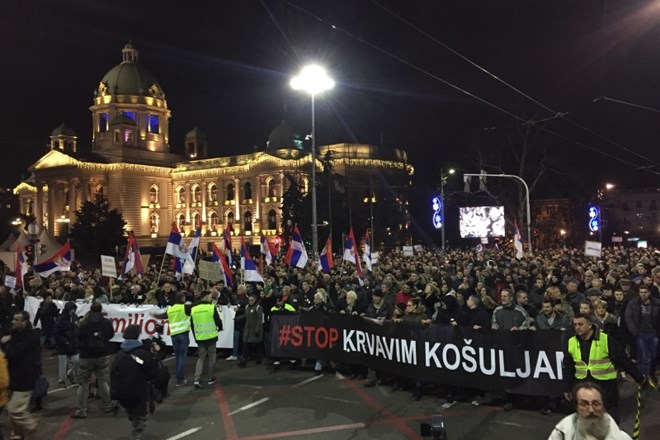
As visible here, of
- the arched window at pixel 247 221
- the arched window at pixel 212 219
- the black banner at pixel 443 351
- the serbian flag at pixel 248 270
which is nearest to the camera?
the black banner at pixel 443 351

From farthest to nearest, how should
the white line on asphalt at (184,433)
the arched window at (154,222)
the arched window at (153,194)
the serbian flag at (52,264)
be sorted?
the arched window at (153,194) < the arched window at (154,222) < the serbian flag at (52,264) < the white line on asphalt at (184,433)

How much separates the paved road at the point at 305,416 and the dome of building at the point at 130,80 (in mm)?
83828

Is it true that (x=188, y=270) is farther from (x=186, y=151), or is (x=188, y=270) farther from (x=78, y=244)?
(x=186, y=151)

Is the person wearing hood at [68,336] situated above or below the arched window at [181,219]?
below

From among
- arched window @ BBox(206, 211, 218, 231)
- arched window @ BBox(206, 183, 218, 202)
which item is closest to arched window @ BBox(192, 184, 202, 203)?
arched window @ BBox(206, 183, 218, 202)

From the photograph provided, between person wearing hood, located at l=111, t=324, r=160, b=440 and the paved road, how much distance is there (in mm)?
772

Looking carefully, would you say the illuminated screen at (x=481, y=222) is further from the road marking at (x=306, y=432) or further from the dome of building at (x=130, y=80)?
the dome of building at (x=130, y=80)

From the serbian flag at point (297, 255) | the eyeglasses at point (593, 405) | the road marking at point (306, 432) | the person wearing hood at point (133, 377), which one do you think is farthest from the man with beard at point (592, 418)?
the serbian flag at point (297, 255)

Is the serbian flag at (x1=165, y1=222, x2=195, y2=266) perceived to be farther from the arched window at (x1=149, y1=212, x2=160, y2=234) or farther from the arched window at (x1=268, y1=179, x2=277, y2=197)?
the arched window at (x1=149, y1=212, x2=160, y2=234)

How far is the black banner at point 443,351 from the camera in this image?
7.85 metres

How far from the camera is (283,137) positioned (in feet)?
261

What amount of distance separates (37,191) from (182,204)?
863 inches

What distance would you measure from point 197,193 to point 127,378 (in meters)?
79.1

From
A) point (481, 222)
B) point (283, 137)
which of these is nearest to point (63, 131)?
point (283, 137)
